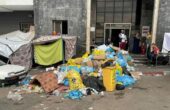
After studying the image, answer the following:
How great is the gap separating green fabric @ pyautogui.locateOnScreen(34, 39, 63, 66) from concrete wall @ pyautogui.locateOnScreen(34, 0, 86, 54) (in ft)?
8.12

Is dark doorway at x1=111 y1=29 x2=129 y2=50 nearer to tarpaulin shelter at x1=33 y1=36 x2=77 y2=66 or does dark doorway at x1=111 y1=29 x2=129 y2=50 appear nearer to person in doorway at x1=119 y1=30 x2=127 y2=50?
person in doorway at x1=119 y1=30 x2=127 y2=50

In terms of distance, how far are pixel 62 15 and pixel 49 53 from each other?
11.5 feet

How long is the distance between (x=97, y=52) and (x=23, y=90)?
562 centimetres

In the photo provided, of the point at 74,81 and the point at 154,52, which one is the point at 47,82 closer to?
the point at 74,81

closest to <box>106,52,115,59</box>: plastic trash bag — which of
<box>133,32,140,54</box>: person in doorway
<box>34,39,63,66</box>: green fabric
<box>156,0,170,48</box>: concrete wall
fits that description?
<box>34,39,63,66</box>: green fabric

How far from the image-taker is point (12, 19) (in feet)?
78.5

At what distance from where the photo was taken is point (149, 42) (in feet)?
61.7

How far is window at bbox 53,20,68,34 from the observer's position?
767 inches

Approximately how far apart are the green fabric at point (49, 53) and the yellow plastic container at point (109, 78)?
5.89m

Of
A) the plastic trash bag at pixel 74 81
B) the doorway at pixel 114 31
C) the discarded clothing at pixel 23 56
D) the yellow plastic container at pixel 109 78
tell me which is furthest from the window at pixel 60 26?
the yellow plastic container at pixel 109 78

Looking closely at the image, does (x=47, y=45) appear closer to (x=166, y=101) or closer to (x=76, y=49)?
(x=76, y=49)

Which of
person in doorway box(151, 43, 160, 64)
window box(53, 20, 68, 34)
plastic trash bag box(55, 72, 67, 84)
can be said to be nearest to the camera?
plastic trash bag box(55, 72, 67, 84)

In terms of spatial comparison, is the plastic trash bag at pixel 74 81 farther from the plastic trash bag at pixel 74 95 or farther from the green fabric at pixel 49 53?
the green fabric at pixel 49 53

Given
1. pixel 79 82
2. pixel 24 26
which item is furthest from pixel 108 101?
pixel 24 26
